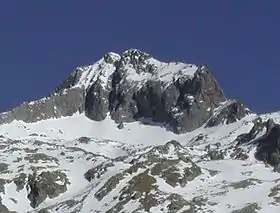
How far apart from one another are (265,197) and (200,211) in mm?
14301

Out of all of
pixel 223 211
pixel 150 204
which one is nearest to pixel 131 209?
pixel 150 204

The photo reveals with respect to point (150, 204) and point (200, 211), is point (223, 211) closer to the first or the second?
point (200, 211)

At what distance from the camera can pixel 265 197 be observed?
19525 centimetres

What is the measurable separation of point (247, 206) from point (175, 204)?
657 inches

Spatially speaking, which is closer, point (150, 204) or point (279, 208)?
point (279, 208)

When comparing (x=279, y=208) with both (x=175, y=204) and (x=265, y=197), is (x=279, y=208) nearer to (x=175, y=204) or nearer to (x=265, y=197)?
(x=265, y=197)

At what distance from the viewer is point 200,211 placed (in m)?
192

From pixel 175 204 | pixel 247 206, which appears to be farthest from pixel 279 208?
pixel 175 204

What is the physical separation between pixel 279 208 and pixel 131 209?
3223 cm

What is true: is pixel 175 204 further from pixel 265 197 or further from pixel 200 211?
pixel 265 197

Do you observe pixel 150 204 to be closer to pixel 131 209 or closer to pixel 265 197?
pixel 131 209

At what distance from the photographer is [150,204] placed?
7869 inches

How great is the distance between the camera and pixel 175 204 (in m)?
197

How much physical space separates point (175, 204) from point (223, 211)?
12.1 metres
